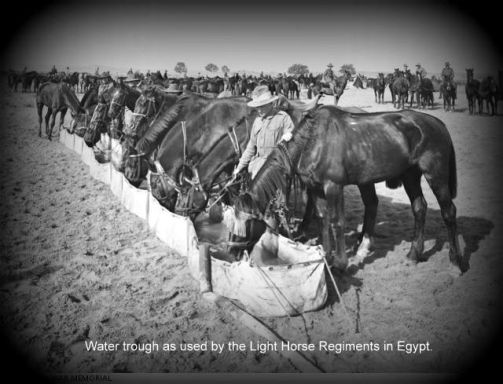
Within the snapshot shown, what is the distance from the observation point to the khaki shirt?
13.7 ft

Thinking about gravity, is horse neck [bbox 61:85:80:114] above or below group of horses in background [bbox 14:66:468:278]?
above

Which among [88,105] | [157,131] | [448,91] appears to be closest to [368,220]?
[157,131]

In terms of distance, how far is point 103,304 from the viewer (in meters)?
3.62

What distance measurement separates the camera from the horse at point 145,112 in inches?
234

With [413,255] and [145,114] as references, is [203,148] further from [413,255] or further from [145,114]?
[413,255]

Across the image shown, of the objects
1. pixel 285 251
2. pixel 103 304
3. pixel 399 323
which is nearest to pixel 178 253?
pixel 103 304

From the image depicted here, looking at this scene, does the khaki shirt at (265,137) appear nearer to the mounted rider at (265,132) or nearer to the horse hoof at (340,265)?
the mounted rider at (265,132)

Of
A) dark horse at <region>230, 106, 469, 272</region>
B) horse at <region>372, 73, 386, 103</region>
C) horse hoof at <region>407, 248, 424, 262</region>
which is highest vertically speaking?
horse at <region>372, 73, 386, 103</region>

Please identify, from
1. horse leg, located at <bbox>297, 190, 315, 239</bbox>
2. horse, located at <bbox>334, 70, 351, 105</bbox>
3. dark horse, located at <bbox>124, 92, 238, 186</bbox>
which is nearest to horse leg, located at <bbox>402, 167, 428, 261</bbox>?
horse leg, located at <bbox>297, 190, 315, 239</bbox>

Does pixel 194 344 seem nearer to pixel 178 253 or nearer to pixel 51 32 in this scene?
pixel 178 253

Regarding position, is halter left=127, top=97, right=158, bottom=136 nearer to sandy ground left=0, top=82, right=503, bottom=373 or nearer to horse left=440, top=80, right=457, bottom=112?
sandy ground left=0, top=82, right=503, bottom=373

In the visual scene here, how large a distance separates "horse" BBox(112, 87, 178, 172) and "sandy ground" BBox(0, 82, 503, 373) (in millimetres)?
1431

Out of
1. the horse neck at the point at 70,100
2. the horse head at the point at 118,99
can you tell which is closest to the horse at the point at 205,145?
the horse head at the point at 118,99

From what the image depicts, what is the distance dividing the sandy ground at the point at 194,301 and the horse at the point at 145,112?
1431 millimetres
